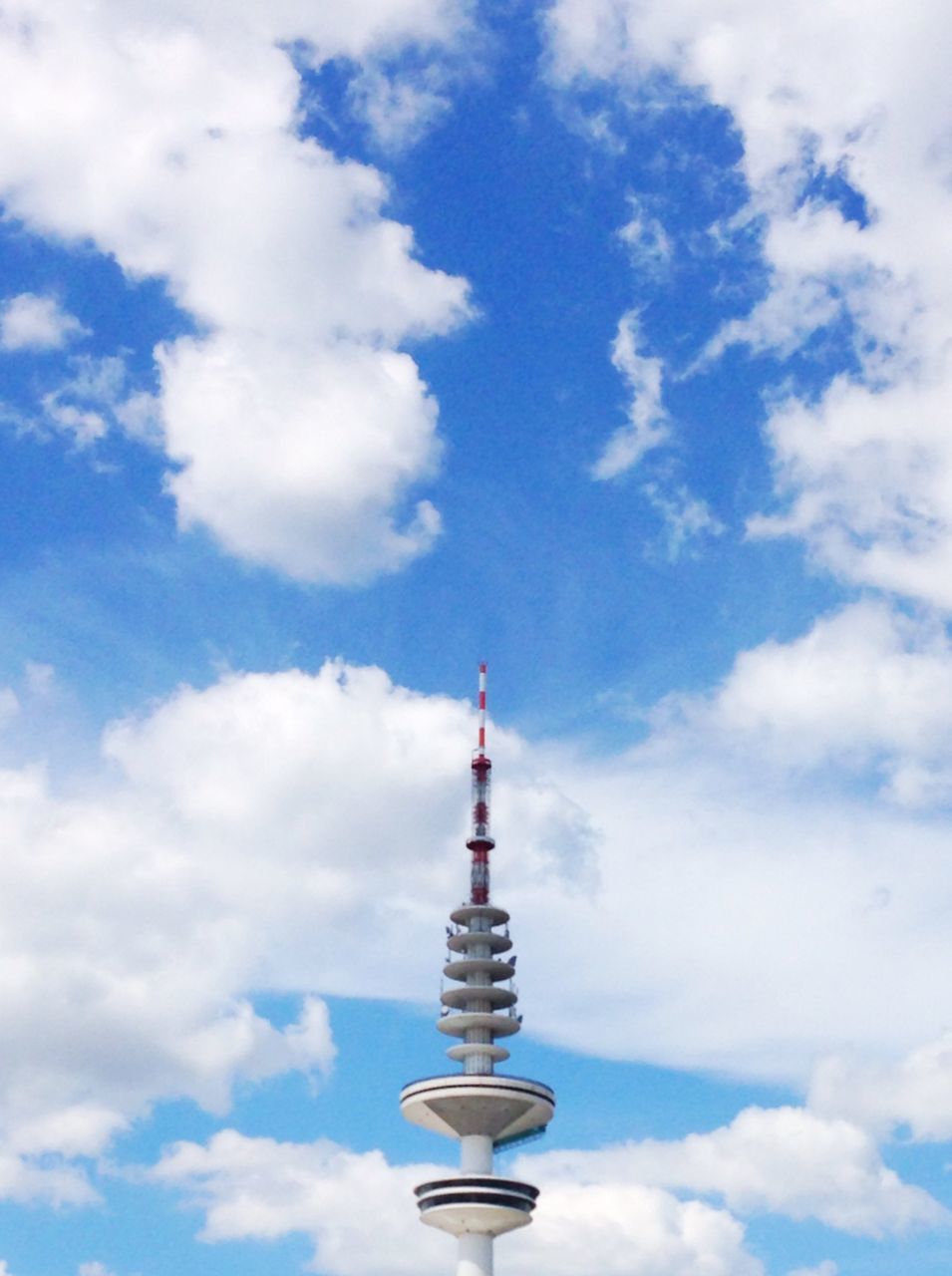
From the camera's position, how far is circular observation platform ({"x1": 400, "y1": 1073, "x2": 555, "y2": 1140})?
487ft

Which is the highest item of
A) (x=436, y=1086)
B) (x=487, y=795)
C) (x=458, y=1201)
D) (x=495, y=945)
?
(x=487, y=795)

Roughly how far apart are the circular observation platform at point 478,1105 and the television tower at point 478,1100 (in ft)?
0.30

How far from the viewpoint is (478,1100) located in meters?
148

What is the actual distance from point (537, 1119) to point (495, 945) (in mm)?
16848

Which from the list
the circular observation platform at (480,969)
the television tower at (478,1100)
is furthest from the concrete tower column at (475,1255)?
the circular observation platform at (480,969)

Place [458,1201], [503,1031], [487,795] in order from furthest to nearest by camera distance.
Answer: [487,795]
[503,1031]
[458,1201]

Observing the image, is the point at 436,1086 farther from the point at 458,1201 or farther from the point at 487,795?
the point at 487,795

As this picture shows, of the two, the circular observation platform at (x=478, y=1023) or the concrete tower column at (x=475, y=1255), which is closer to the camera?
the concrete tower column at (x=475, y=1255)

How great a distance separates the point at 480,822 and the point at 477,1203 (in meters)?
37.9

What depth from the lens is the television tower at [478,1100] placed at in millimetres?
145500

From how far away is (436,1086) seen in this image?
14950 cm

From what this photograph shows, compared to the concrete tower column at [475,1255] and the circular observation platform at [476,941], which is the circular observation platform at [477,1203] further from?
the circular observation platform at [476,941]

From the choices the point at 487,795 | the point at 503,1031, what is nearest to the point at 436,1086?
the point at 503,1031

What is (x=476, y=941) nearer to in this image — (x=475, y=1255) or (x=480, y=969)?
(x=480, y=969)
